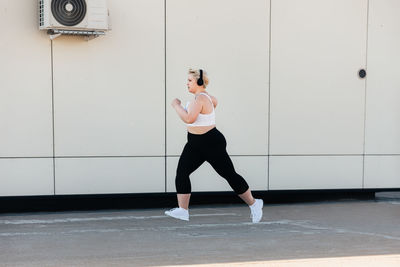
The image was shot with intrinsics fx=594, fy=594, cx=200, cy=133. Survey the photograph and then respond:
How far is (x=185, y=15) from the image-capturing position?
8.59m

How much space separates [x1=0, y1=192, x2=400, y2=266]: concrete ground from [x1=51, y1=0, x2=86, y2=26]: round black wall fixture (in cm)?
263

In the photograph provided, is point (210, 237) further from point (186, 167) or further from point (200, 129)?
point (200, 129)

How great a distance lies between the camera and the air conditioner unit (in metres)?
7.74

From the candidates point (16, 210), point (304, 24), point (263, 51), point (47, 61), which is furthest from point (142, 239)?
point (304, 24)

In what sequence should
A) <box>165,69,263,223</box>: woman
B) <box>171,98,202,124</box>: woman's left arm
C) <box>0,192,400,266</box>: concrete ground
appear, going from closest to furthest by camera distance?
<box>0,192,400,266</box>: concrete ground, <box>171,98,202,124</box>: woman's left arm, <box>165,69,263,223</box>: woman

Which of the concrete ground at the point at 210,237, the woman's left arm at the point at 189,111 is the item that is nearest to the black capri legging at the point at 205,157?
the woman's left arm at the point at 189,111

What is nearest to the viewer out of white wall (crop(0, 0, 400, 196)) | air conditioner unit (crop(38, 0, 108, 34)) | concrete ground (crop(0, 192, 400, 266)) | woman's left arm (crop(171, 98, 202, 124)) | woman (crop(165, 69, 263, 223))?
concrete ground (crop(0, 192, 400, 266))

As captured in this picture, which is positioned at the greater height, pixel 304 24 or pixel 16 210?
pixel 304 24

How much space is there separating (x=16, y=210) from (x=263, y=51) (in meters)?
4.24

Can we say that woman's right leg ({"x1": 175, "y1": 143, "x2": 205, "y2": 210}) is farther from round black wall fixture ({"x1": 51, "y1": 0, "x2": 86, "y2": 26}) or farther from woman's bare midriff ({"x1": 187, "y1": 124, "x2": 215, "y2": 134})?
round black wall fixture ({"x1": 51, "y1": 0, "x2": 86, "y2": 26})

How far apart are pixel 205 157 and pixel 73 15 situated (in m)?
2.67

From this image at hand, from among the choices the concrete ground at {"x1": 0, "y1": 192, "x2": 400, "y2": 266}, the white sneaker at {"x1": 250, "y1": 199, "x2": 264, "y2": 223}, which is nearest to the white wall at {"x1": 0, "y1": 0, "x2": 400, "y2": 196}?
the concrete ground at {"x1": 0, "y1": 192, "x2": 400, "y2": 266}

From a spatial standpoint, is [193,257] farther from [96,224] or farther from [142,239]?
[96,224]

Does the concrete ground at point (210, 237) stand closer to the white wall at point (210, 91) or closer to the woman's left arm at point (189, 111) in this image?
the white wall at point (210, 91)
